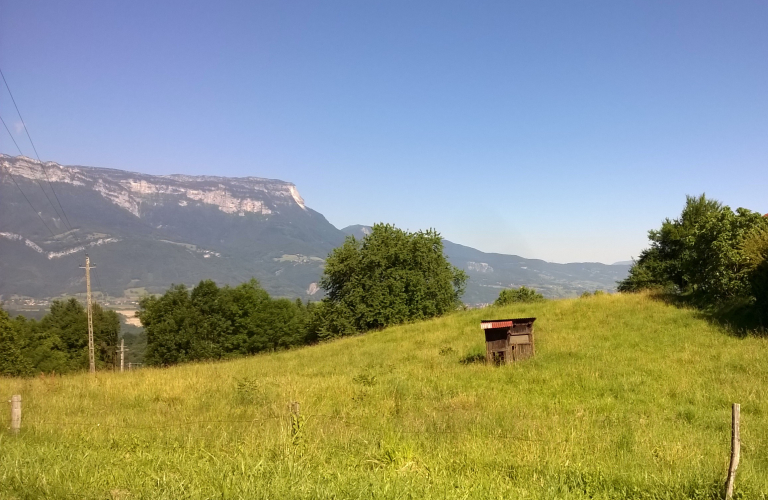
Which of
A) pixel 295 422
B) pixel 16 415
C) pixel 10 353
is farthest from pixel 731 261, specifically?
pixel 10 353

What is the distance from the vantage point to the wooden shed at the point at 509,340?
1611 centimetres

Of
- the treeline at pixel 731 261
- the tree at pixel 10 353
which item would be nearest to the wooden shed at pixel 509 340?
the treeline at pixel 731 261

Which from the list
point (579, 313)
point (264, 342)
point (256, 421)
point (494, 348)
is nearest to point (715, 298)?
point (579, 313)

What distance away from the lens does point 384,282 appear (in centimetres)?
4606

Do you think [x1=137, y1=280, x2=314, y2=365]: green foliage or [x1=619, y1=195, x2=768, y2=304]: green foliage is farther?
[x1=137, y1=280, x2=314, y2=365]: green foliage

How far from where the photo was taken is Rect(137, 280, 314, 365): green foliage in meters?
60.0

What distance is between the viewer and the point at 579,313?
78.0 feet

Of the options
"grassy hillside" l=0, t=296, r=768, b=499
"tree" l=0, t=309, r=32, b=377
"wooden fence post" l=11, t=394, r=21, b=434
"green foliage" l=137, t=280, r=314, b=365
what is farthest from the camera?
"green foliage" l=137, t=280, r=314, b=365

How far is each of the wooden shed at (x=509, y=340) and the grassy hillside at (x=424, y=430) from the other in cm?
94

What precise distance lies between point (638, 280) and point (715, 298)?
23077mm

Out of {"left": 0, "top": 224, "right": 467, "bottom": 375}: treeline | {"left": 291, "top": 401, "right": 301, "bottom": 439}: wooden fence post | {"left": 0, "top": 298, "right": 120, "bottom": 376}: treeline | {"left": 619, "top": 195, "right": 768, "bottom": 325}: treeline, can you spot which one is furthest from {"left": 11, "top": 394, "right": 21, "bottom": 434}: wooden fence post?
{"left": 0, "top": 298, "right": 120, "bottom": 376}: treeline

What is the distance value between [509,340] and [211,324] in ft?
174

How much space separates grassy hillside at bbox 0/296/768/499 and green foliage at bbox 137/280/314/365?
4683 centimetres

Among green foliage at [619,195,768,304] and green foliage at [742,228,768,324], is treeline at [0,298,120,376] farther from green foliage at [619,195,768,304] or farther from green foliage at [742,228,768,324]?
green foliage at [742,228,768,324]
